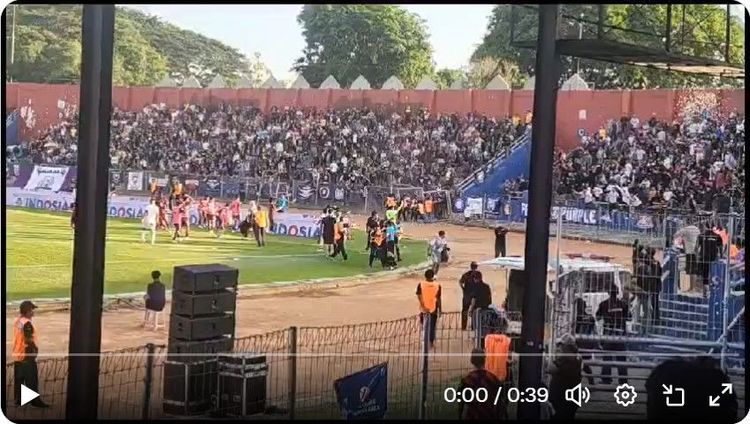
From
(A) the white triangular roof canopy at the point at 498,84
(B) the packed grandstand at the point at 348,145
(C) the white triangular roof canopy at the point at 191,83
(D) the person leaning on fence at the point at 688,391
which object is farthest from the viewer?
(C) the white triangular roof canopy at the point at 191,83

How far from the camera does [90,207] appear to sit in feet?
18.4

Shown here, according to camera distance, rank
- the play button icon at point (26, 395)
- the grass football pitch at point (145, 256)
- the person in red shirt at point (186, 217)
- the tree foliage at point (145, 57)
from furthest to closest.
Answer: the person in red shirt at point (186, 217), the tree foliage at point (145, 57), the grass football pitch at point (145, 256), the play button icon at point (26, 395)

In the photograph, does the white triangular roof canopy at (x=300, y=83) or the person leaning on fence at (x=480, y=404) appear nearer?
the person leaning on fence at (x=480, y=404)

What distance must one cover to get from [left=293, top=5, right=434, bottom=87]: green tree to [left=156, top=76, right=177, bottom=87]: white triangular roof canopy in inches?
172

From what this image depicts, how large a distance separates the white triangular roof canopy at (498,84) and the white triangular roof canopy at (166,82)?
8.53m

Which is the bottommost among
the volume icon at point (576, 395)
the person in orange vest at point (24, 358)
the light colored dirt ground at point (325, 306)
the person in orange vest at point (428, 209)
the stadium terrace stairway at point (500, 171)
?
the light colored dirt ground at point (325, 306)

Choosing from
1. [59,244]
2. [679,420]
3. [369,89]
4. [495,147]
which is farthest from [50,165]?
[679,420]

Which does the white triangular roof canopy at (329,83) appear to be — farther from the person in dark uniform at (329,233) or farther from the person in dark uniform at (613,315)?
the person in dark uniform at (613,315)

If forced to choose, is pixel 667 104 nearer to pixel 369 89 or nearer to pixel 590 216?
pixel 590 216

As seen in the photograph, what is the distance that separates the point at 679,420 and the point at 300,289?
42.9 ft

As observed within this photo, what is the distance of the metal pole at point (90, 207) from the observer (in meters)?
5.59

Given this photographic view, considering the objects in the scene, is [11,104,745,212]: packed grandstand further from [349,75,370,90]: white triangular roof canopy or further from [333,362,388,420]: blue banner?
[333,362,388,420]: blue banner

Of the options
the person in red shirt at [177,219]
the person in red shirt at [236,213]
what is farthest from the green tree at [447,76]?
the person in red shirt at [177,219]

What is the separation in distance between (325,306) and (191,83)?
47.4 feet
